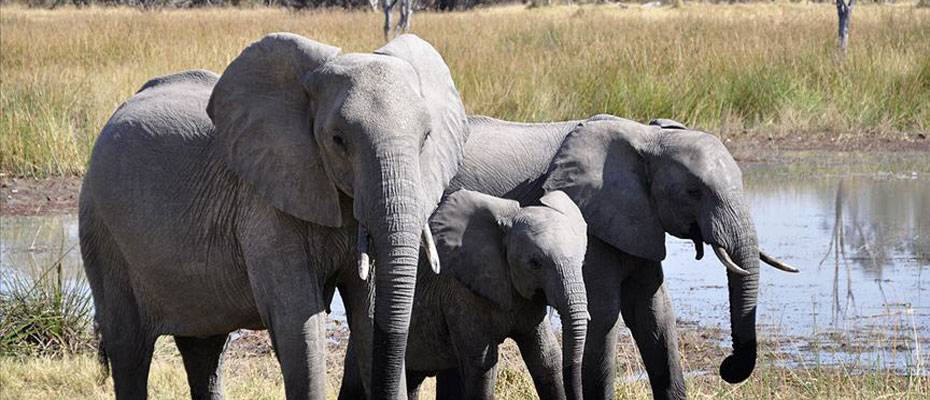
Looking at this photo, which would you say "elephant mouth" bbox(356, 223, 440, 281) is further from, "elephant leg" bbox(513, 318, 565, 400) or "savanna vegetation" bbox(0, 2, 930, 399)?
"savanna vegetation" bbox(0, 2, 930, 399)

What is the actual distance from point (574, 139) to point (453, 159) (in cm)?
229

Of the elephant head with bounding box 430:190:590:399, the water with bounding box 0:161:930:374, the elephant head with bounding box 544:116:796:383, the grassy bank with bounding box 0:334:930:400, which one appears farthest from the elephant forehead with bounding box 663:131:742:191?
the water with bounding box 0:161:930:374

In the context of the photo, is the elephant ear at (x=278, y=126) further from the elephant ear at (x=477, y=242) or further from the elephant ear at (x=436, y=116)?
the elephant ear at (x=477, y=242)

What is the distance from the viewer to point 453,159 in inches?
192

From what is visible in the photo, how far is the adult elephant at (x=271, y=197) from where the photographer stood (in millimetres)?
4465

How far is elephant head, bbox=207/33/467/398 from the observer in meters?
4.39

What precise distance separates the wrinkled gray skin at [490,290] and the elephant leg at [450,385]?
29 cm

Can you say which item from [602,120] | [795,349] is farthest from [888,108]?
[602,120]

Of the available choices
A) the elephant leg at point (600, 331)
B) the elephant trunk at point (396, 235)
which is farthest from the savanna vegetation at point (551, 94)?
the elephant trunk at point (396, 235)

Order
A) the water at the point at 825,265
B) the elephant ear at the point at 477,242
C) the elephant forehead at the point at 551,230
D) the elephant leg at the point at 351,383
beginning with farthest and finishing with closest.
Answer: the water at the point at 825,265
the elephant ear at the point at 477,242
the elephant leg at the point at 351,383
the elephant forehead at the point at 551,230

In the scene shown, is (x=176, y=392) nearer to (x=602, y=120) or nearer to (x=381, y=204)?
(x=602, y=120)

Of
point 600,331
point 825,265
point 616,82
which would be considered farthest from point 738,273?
point 616,82

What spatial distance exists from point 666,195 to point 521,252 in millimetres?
1186

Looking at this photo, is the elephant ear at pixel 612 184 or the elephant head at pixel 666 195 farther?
the elephant ear at pixel 612 184
